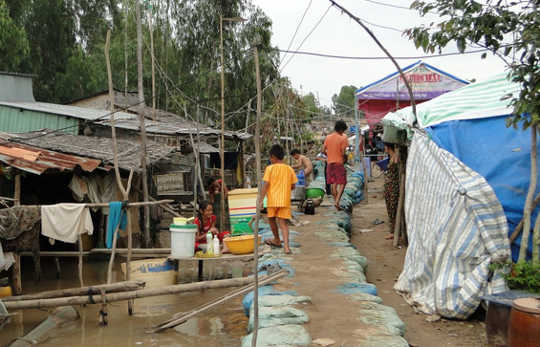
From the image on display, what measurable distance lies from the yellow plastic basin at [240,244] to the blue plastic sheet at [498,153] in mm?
2946

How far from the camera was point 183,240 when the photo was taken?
7.72 metres

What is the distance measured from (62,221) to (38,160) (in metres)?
1.67

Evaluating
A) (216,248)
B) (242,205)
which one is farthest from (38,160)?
(216,248)

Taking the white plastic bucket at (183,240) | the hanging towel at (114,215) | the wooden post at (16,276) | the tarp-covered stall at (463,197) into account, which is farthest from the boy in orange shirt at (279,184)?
→ the wooden post at (16,276)

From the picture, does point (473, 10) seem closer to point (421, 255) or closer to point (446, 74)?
point (421, 255)

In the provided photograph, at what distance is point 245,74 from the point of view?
22.4m

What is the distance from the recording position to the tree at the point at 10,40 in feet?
61.5

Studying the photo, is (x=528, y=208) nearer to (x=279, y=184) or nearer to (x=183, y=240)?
(x=279, y=184)

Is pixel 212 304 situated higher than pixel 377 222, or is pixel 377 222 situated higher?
pixel 377 222

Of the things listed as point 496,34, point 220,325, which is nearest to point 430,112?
point 496,34

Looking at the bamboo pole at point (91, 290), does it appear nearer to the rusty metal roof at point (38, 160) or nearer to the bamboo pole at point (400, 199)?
the rusty metal roof at point (38, 160)

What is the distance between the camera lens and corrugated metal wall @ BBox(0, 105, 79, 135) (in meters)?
13.9

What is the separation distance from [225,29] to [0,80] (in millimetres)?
9305

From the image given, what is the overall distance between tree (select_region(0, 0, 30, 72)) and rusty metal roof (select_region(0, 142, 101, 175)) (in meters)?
10.2
